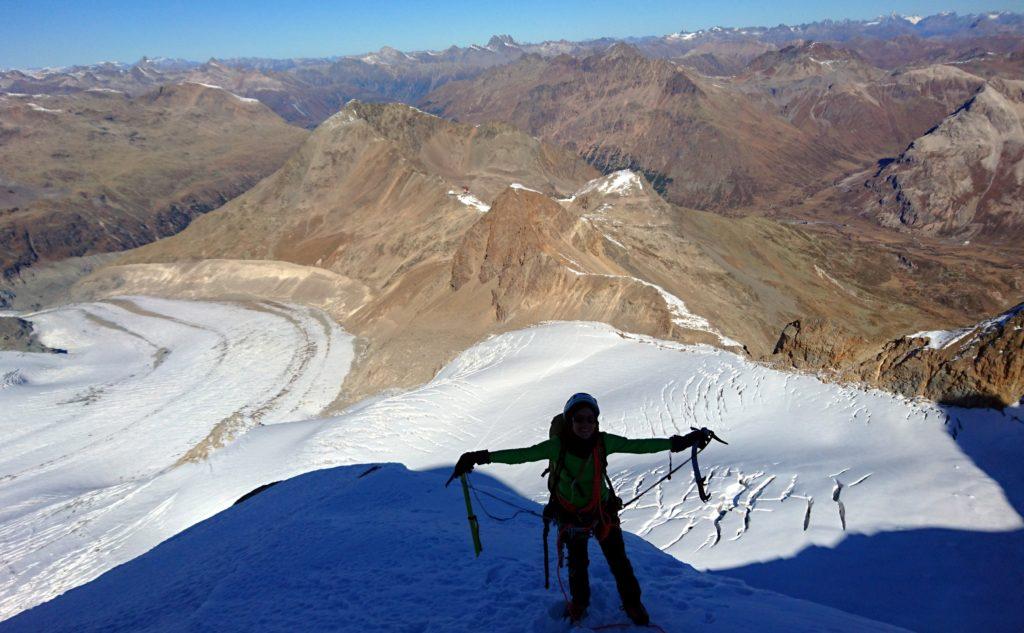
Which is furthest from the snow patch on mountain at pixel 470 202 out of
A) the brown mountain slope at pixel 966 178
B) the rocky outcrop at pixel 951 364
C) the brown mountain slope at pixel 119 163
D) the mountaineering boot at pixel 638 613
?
the brown mountain slope at pixel 966 178

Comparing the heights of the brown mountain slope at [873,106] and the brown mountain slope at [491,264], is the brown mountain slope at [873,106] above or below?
above

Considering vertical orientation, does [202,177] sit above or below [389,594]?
above

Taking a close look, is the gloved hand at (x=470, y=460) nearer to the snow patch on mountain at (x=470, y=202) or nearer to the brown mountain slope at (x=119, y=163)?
the snow patch on mountain at (x=470, y=202)

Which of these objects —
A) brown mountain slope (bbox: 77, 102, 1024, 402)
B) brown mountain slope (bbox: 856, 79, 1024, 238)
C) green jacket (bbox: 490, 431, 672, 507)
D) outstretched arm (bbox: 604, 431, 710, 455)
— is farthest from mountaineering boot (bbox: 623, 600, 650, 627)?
brown mountain slope (bbox: 856, 79, 1024, 238)

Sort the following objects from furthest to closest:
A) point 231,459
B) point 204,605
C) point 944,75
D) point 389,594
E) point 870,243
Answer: point 944,75 → point 870,243 → point 231,459 → point 204,605 → point 389,594

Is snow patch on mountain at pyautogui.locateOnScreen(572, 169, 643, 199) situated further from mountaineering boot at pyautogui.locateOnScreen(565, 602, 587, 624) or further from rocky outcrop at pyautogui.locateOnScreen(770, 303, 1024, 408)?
mountaineering boot at pyautogui.locateOnScreen(565, 602, 587, 624)

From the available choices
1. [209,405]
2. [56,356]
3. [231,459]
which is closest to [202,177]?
[56,356]

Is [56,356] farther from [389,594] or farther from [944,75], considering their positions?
[944,75]
